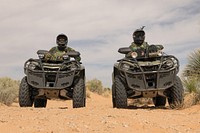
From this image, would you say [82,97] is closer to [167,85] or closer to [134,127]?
[167,85]

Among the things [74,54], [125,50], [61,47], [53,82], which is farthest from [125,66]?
[61,47]

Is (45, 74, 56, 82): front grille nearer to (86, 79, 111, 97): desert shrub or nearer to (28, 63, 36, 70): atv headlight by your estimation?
(28, 63, 36, 70): atv headlight

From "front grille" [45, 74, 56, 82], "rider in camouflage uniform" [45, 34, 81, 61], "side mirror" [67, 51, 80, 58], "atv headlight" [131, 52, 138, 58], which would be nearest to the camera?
"atv headlight" [131, 52, 138, 58]

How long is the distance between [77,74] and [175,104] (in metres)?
2.48

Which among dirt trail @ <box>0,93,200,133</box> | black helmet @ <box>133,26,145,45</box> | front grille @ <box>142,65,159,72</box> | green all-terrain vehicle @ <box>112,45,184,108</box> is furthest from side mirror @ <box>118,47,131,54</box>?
dirt trail @ <box>0,93,200,133</box>

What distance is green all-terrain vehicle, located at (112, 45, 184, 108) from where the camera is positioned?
7.99m

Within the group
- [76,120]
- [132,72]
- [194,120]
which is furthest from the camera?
[132,72]

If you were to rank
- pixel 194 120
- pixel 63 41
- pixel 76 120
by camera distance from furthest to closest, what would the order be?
pixel 63 41
pixel 194 120
pixel 76 120

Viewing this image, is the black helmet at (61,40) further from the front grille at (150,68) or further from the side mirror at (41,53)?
the front grille at (150,68)

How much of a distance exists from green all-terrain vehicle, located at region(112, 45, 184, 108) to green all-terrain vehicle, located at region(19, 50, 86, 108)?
2.94 feet

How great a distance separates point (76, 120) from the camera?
17.8 ft

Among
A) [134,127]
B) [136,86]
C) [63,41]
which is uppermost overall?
[63,41]

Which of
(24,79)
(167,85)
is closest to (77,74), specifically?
(24,79)

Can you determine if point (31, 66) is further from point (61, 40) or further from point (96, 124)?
point (96, 124)
